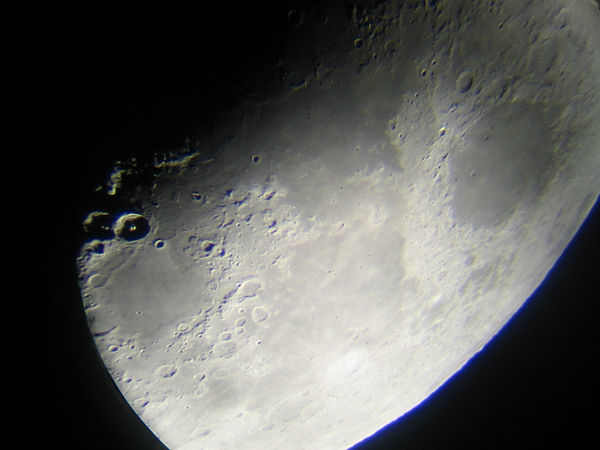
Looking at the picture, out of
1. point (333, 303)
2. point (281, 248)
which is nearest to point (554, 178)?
point (333, 303)

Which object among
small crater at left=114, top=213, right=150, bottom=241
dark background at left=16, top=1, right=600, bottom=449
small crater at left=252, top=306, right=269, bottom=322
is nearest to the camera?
dark background at left=16, top=1, right=600, bottom=449

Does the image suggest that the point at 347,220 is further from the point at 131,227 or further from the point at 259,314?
the point at 131,227

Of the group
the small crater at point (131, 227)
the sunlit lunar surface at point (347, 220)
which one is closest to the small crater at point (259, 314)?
the sunlit lunar surface at point (347, 220)

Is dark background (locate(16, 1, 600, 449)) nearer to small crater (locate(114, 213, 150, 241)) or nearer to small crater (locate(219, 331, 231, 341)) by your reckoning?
small crater (locate(114, 213, 150, 241))

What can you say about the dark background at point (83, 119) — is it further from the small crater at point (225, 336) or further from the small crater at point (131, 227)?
the small crater at point (225, 336)

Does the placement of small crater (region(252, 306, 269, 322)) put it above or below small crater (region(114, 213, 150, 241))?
below

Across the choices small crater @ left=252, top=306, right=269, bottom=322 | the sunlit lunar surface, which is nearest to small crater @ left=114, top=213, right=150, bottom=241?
the sunlit lunar surface

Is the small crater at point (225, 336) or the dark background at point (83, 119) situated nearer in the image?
the dark background at point (83, 119)

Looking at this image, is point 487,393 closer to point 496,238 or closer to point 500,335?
point 500,335

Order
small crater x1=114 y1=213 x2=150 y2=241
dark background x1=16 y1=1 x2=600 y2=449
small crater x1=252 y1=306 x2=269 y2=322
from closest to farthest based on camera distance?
1. dark background x1=16 y1=1 x2=600 y2=449
2. small crater x1=114 y1=213 x2=150 y2=241
3. small crater x1=252 y1=306 x2=269 y2=322
